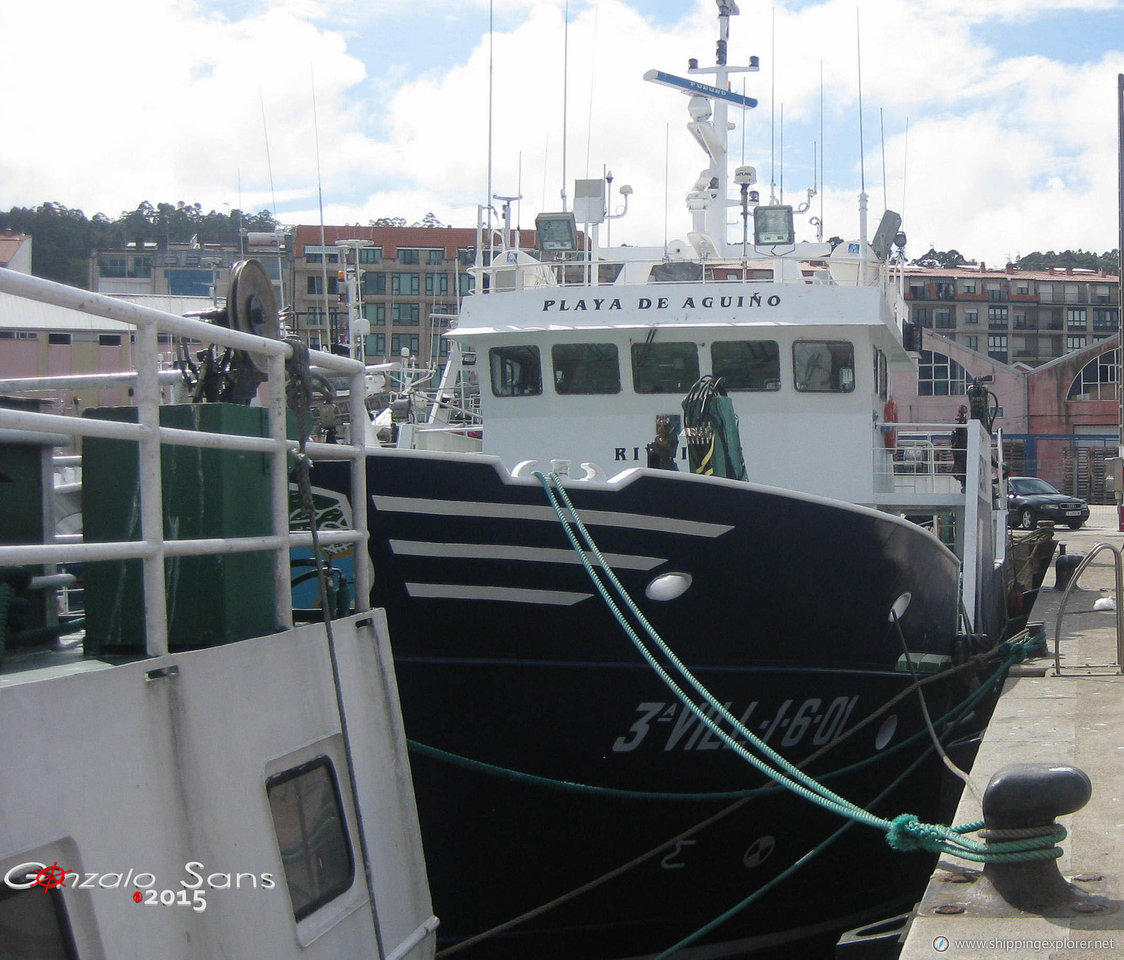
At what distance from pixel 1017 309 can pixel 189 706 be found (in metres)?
87.9

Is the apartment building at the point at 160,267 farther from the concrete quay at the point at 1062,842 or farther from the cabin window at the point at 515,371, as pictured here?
the concrete quay at the point at 1062,842

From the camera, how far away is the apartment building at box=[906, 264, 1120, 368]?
82.1 m

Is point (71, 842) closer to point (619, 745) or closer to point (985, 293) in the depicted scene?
point (619, 745)

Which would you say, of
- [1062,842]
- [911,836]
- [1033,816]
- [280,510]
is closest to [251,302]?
[280,510]

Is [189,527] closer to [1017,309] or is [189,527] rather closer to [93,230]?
[93,230]

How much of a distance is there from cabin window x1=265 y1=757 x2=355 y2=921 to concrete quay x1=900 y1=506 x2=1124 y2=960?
1.85m

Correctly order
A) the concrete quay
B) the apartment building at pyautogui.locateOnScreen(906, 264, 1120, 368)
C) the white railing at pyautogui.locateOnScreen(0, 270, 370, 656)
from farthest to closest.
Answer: the apartment building at pyautogui.locateOnScreen(906, 264, 1120, 368), the concrete quay, the white railing at pyautogui.locateOnScreen(0, 270, 370, 656)

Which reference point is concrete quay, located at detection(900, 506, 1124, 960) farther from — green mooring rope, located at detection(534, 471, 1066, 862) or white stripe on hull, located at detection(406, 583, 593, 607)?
white stripe on hull, located at detection(406, 583, 593, 607)

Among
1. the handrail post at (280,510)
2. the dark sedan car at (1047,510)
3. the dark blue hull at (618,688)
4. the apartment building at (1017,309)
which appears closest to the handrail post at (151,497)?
the handrail post at (280,510)

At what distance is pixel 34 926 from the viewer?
2771mm

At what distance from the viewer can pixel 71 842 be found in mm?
2766

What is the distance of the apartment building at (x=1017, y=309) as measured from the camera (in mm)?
82125

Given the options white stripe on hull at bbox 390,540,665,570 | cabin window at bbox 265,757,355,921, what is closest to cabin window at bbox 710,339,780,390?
white stripe on hull at bbox 390,540,665,570

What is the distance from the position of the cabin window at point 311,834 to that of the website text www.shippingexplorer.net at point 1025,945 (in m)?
1.95
